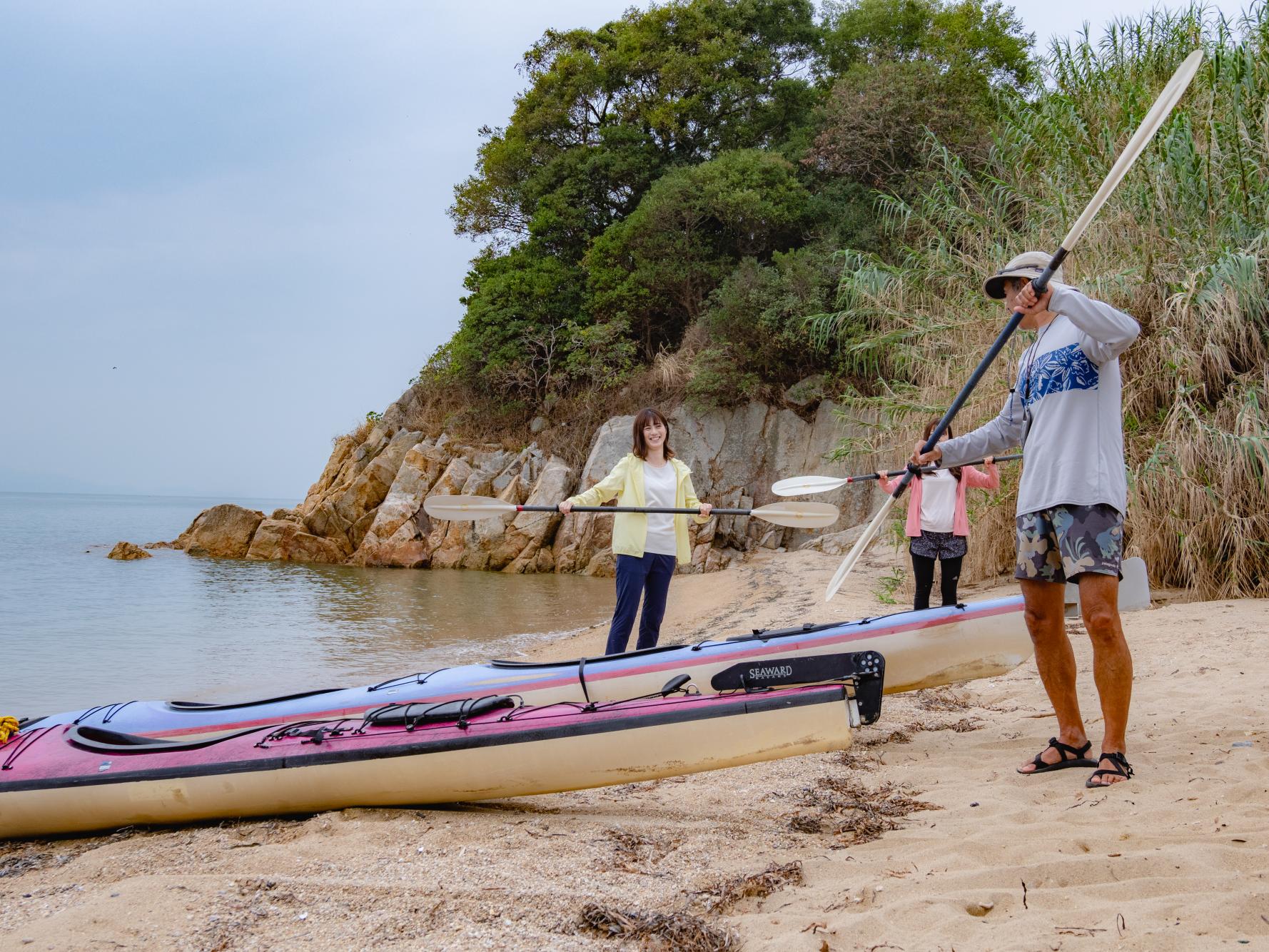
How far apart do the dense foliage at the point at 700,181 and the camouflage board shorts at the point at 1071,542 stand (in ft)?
36.7

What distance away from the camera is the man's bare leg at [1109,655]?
7.76 ft

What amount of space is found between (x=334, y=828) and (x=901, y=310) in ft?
25.5

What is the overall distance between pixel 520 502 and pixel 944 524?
1040cm

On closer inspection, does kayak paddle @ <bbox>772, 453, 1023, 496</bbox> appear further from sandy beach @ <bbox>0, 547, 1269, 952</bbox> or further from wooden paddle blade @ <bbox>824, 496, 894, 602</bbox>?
sandy beach @ <bbox>0, 547, 1269, 952</bbox>

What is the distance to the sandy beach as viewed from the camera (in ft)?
5.53

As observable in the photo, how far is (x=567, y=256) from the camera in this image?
58.3 feet

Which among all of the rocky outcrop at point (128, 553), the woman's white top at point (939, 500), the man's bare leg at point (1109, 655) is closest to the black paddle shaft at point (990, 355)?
the man's bare leg at point (1109, 655)

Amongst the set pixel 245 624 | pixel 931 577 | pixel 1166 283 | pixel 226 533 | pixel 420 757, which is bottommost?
pixel 245 624

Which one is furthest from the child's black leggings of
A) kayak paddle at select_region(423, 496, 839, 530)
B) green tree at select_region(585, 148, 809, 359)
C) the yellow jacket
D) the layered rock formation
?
green tree at select_region(585, 148, 809, 359)

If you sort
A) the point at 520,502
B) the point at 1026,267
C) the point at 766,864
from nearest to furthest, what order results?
1. the point at 766,864
2. the point at 1026,267
3. the point at 520,502

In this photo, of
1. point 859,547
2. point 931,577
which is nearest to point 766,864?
point 859,547

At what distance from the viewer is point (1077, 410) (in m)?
2.42

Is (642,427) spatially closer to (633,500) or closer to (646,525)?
(633,500)

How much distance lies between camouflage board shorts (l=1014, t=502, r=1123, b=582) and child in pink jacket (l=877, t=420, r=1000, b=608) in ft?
7.59
